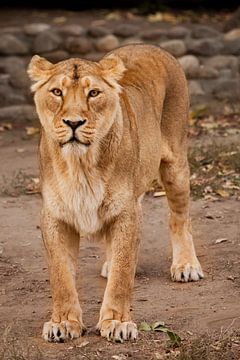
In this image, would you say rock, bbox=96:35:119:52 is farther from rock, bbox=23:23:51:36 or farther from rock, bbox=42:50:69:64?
rock, bbox=23:23:51:36

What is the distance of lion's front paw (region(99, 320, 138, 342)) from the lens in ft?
16.8

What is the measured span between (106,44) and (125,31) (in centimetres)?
29

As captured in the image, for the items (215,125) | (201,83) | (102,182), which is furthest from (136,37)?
(102,182)

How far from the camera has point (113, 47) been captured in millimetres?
11305

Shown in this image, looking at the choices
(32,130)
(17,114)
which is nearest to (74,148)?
(32,130)

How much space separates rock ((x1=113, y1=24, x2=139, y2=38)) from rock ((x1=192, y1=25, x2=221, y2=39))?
59 centimetres

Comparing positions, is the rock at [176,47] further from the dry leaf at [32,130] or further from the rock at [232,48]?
the dry leaf at [32,130]

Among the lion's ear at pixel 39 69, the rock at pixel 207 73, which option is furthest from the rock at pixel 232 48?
the lion's ear at pixel 39 69

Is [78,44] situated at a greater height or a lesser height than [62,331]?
lesser

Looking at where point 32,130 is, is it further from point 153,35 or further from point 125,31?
point 153,35

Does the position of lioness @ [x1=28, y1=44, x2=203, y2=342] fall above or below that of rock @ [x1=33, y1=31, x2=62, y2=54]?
above

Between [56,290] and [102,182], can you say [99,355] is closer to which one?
[56,290]

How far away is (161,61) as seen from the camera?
655 centimetres

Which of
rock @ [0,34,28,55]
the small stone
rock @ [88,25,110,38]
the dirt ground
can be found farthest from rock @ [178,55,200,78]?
the dirt ground
